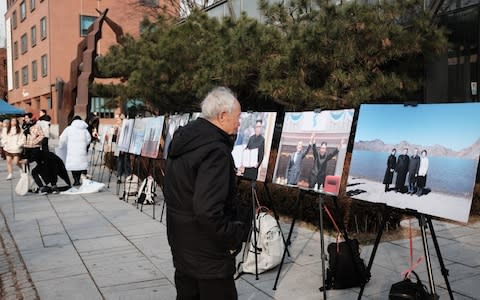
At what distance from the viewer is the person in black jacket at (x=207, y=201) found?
2.45m

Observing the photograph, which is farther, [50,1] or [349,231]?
[50,1]

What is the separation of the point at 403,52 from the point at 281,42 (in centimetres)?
186

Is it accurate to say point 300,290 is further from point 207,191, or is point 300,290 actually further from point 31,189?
point 31,189

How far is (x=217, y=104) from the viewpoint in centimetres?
260

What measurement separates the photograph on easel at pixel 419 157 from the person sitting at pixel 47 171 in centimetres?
824

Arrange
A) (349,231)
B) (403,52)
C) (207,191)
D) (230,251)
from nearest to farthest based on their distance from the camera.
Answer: (207,191)
(230,251)
(349,231)
(403,52)

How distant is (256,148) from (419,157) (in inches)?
89.2

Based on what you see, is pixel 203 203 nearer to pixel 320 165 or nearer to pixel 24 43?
pixel 320 165

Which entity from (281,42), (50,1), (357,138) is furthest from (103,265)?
(50,1)

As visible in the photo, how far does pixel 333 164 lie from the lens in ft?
15.1

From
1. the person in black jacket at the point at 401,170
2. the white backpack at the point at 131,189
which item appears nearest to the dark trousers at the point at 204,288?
the person in black jacket at the point at 401,170

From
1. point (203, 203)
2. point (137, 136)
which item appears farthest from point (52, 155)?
point (203, 203)

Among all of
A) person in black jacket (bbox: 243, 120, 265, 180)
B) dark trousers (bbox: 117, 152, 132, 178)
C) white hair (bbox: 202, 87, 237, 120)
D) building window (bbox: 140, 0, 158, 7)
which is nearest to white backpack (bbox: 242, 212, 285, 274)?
person in black jacket (bbox: 243, 120, 265, 180)

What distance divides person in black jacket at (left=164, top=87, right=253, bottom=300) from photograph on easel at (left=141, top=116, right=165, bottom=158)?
20.1 ft
